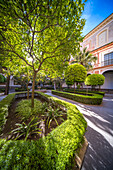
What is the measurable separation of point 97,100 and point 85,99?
3.67 ft

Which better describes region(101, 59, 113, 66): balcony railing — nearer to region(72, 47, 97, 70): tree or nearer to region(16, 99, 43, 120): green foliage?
region(72, 47, 97, 70): tree

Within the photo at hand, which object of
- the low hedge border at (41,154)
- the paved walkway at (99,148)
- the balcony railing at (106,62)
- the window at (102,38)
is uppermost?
the window at (102,38)

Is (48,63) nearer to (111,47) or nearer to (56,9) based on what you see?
(56,9)

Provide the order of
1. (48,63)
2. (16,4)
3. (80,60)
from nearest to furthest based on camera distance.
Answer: (16,4) < (48,63) < (80,60)

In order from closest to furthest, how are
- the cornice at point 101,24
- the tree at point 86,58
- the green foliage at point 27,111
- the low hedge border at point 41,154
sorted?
1. the low hedge border at point 41,154
2. the green foliage at point 27,111
3. the cornice at point 101,24
4. the tree at point 86,58

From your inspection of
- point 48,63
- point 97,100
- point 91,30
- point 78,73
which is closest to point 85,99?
point 97,100

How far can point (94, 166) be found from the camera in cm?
157

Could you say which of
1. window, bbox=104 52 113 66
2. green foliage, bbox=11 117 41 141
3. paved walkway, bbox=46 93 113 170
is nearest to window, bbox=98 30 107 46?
window, bbox=104 52 113 66

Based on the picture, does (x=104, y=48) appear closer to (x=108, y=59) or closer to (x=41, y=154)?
(x=108, y=59)

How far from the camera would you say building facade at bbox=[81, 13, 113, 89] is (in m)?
14.7

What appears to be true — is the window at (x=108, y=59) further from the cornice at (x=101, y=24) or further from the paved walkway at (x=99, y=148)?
the paved walkway at (x=99, y=148)

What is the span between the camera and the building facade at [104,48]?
14711 millimetres

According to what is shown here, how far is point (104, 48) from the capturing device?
15359mm

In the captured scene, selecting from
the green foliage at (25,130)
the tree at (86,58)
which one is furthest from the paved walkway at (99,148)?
the tree at (86,58)
